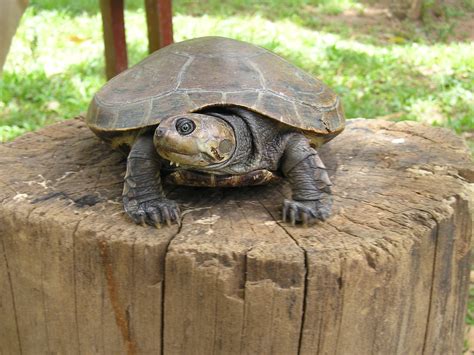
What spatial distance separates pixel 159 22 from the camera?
3.75 meters

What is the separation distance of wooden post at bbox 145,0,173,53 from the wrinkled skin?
184cm

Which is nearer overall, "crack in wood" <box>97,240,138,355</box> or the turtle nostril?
the turtle nostril

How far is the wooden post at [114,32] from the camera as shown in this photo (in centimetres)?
377

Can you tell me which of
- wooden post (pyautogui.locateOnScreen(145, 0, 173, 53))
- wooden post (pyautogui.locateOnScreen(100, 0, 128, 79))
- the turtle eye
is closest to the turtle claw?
the turtle eye

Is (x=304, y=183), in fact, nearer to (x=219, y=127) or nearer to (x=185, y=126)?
(x=219, y=127)

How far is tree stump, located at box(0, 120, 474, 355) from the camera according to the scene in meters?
1.83

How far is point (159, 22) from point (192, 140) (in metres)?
2.12

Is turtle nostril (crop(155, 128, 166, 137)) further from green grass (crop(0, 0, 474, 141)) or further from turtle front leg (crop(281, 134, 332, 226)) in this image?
green grass (crop(0, 0, 474, 141))

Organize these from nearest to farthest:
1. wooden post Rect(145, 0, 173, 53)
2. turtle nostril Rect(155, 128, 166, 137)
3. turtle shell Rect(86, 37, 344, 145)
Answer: turtle nostril Rect(155, 128, 166, 137), turtle shell Rect(86, 37, 344, 145), wooden post Rect(145, 0, 173, 53)

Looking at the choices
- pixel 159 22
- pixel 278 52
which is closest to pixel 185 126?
pixel 159 22

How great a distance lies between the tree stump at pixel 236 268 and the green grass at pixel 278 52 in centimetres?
255

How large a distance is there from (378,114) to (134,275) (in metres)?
3.56

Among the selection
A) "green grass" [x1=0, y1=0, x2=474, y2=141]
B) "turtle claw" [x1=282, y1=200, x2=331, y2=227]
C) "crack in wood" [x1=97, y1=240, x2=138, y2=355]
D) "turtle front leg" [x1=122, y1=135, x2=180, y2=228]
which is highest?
"turtle front leg" [x1=122, y1=135, x2=180, y2=228]

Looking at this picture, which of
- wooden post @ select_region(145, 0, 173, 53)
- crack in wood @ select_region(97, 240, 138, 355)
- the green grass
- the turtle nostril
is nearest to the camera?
the turtle nostril
